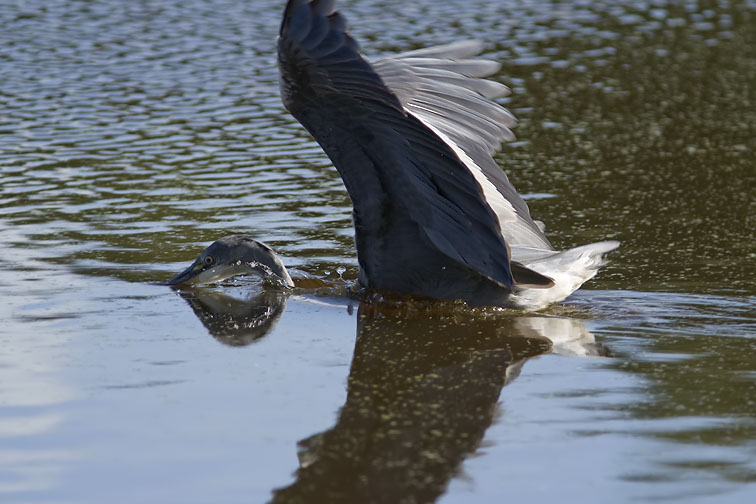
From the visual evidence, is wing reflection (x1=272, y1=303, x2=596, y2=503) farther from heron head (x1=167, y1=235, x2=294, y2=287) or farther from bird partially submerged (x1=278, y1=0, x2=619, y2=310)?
heron head (x1=167, y1=235, x2=294, y2=287)

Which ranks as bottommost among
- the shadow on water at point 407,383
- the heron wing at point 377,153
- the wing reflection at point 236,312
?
the wing reflection at point 236,312

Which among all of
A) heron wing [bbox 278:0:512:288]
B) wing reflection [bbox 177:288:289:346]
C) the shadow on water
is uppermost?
heron wing [bbox 278:0:512:288]

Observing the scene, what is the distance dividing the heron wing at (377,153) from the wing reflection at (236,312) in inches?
21.6

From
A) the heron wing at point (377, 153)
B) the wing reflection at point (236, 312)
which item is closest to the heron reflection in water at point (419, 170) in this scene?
the heron wing at point (377, 153)

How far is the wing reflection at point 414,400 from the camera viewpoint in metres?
3.27

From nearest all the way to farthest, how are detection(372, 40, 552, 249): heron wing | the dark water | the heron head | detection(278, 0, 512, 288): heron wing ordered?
the dark water, detection(278, 0, 512, 288): heron wing, detection(372, 40, 552, 249): heron wing, the heron head

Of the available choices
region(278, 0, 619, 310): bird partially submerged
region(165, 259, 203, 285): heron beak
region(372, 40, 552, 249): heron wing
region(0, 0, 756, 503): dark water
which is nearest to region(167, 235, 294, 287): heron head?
region(165, 259, 203, 285): heron beak

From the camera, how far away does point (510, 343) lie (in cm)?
474

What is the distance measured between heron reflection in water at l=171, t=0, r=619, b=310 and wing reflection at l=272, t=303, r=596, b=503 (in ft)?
0.63

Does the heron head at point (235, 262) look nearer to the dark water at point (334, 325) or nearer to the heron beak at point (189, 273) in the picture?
the heron beak at point (189, 273)

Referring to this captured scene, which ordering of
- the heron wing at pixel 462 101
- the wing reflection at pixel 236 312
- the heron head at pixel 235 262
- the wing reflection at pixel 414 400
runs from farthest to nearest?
1. the heron head at pixel 235 262
2. the wing reflection at pixel 236 312
3. the heron wing at pixel 462 101
4. the wing reflection at pixel 414 400

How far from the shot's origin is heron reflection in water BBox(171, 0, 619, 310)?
4.36m

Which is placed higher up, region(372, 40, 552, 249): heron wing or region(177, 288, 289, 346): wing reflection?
region(372, 40, 552, 249): heron wing

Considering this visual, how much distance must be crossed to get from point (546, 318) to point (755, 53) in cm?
812
